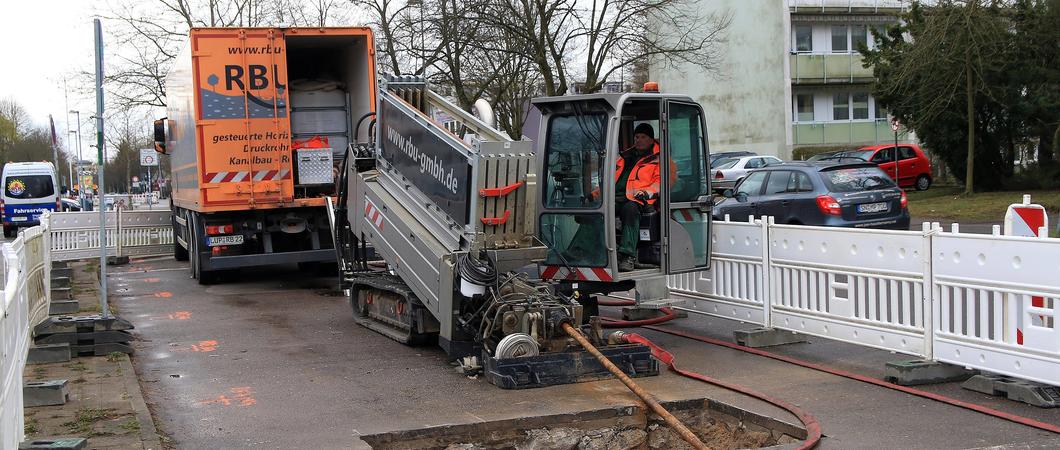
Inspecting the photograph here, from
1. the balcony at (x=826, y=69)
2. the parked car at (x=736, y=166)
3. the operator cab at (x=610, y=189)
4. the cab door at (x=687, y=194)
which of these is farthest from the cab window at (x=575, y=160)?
the balcony at (x=826, y=69)

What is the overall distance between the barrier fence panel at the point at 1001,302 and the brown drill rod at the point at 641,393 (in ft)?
7.38

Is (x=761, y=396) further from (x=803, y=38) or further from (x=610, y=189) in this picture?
(x=803, y=38)

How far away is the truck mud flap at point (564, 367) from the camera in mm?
7652

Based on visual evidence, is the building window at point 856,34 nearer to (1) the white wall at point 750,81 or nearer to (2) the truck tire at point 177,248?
(1) the white wall at point 750,81

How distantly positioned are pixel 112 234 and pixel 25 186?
17814 mm

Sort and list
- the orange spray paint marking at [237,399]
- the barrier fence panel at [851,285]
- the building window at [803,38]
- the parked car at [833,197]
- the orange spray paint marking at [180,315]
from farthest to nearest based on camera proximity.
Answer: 1. the building window at [803,38]
2. the parked car at [833,197]
3. the orange spray paint marking at [180,315]
4. the barrier fence panel at [851,285]
5. the orange spray paint marking at [237,399]

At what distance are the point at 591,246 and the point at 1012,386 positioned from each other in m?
3.71

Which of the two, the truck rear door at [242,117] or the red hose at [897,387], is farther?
the truck rear door at [242,117]

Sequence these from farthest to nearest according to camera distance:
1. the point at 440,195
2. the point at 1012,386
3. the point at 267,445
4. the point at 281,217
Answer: the point at 281,217
the point at 440,195
the point at 1012,386
the point at 267,445

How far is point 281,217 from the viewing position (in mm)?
14992

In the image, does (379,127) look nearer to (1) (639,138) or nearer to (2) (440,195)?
(2) (440,195)

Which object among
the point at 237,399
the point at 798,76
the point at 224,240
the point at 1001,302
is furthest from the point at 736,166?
the point at 237,399

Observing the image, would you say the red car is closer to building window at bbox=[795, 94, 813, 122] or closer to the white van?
building window at bbox=[795, 94, 813, 122]

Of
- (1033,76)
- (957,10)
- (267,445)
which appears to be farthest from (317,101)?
(1033,76)
